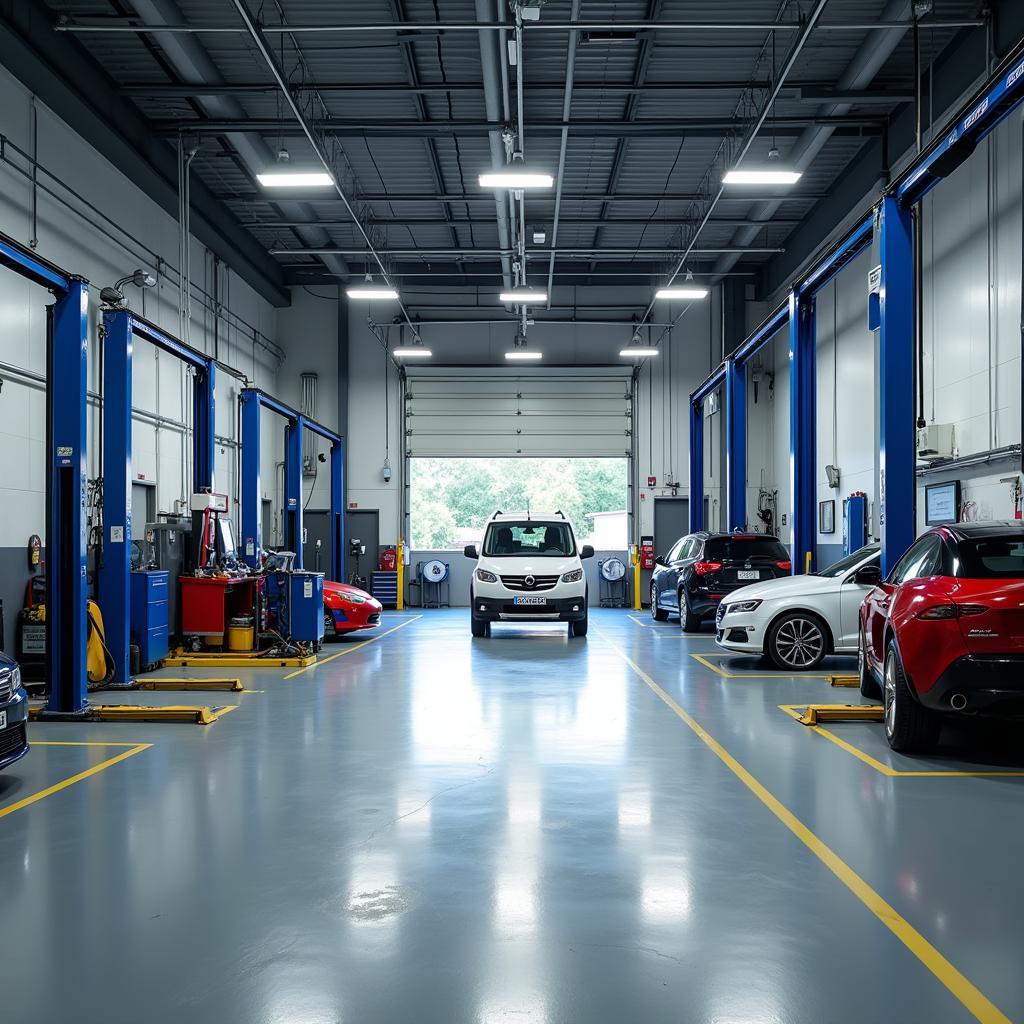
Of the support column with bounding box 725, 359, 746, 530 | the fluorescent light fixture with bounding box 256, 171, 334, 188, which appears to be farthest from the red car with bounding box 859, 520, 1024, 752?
the support column with bounding box 725, 359, 746, 530

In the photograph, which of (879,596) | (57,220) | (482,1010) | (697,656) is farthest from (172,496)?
(482,1010)

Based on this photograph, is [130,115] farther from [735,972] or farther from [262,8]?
[735,972]

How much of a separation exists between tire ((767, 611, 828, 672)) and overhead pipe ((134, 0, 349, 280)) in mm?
8800

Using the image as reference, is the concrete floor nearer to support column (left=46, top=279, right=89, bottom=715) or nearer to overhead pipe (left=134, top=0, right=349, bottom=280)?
support column (left=46, top=279, right=89, bottom=715)

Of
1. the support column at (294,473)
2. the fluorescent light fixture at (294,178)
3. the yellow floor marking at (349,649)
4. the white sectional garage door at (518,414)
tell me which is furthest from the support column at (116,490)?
the white sectional garage door at (518,414)

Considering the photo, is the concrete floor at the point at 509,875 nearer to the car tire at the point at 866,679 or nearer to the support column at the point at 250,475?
the car tire at the point at 866,679

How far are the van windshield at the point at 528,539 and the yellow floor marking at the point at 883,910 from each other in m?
8.49

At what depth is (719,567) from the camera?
1468 cm

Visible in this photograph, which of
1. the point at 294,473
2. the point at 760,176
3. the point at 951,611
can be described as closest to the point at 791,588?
the point at 951,611

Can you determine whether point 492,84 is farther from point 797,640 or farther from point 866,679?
point 866,679

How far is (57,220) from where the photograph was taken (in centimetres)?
1277

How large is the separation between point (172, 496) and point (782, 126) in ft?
38.0

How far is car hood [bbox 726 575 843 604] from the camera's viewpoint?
10.4m

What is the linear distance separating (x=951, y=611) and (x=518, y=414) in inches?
784
